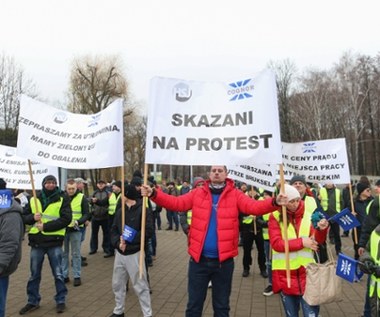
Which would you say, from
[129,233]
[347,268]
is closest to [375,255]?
[347,268]

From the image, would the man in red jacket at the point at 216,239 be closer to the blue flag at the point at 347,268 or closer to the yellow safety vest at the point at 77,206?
the blue flag at the point at 347,268

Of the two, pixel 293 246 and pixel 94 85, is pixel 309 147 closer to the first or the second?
pixel 293 246

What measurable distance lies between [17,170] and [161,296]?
3.57m

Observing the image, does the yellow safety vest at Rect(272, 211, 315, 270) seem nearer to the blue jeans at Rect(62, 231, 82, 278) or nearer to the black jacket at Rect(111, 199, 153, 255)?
the black jacket at Rect(111, 199, 153, 255)

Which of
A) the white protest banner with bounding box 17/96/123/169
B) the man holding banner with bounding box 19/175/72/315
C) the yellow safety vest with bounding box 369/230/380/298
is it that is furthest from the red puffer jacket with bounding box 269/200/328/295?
the man holding banner with bounding box 19/175/72/315

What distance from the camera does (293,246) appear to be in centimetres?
425

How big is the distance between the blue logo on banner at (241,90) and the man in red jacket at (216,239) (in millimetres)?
874

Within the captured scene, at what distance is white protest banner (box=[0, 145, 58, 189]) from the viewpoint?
772 cm

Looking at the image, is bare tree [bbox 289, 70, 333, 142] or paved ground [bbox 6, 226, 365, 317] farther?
bare tree [bbox 289, 70, 333, 142]

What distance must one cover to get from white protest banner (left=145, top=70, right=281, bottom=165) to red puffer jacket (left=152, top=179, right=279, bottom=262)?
0.36 metres

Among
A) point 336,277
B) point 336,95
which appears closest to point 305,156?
point 336,277

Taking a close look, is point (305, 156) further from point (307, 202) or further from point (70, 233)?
point (70, 233)

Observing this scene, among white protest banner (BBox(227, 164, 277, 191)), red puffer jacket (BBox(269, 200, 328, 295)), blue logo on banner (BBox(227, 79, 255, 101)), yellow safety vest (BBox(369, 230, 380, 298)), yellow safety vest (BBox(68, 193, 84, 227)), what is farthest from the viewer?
yellow safety vest (BBox(68, 193, 84, 227))

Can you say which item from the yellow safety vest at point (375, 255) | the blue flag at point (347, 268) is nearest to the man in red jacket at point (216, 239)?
the blue flag at point (347, 268)
